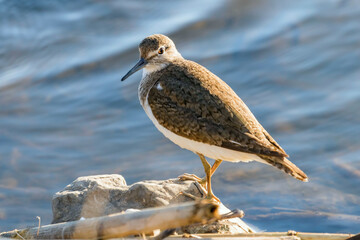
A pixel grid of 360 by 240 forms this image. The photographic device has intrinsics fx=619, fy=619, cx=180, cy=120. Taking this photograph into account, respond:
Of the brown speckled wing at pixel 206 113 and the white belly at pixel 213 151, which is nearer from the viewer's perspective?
the brown speckled wing at pixel 206 113

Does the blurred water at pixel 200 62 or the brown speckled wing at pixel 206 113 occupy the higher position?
the blurred water at pixel 200 62

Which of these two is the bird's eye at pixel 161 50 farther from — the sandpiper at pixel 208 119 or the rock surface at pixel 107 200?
the rock surface at pixel 107 200

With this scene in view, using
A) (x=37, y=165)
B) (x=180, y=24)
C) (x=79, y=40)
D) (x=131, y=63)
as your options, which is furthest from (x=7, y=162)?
(x=180, y=24)

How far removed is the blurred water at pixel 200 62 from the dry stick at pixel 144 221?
11.8ft

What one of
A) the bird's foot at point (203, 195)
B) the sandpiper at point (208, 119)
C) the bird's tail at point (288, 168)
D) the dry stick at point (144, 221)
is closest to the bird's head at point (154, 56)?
the sandpiper at point (208, 119)

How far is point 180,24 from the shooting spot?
12805 mm

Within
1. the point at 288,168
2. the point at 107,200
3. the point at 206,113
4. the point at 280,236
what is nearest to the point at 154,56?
the point at 206,113

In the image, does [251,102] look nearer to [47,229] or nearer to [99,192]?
[99,192]

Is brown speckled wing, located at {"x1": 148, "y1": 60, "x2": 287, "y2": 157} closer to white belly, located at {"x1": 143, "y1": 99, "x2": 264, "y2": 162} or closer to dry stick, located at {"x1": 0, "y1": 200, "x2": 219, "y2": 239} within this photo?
white belly, located at {"x1": 143, "y1": 99, "x2": 264, "y2": 162}

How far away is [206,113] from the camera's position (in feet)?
21.0

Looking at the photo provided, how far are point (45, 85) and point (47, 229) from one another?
670 cm

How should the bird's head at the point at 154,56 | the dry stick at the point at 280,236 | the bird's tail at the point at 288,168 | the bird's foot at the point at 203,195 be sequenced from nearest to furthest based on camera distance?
1. the dry stick at the point at 280,236
2. the bird's tail at the point at 288,168
3. the bird's foot at the point at 203,195
4. the bird's head at the point at 154,56

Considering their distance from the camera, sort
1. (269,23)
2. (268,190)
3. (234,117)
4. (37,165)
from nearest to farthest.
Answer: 1. (234,117)
2. (268,190)
3. (37,165)
4. (269,23)

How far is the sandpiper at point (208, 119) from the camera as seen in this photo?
6203 mm
